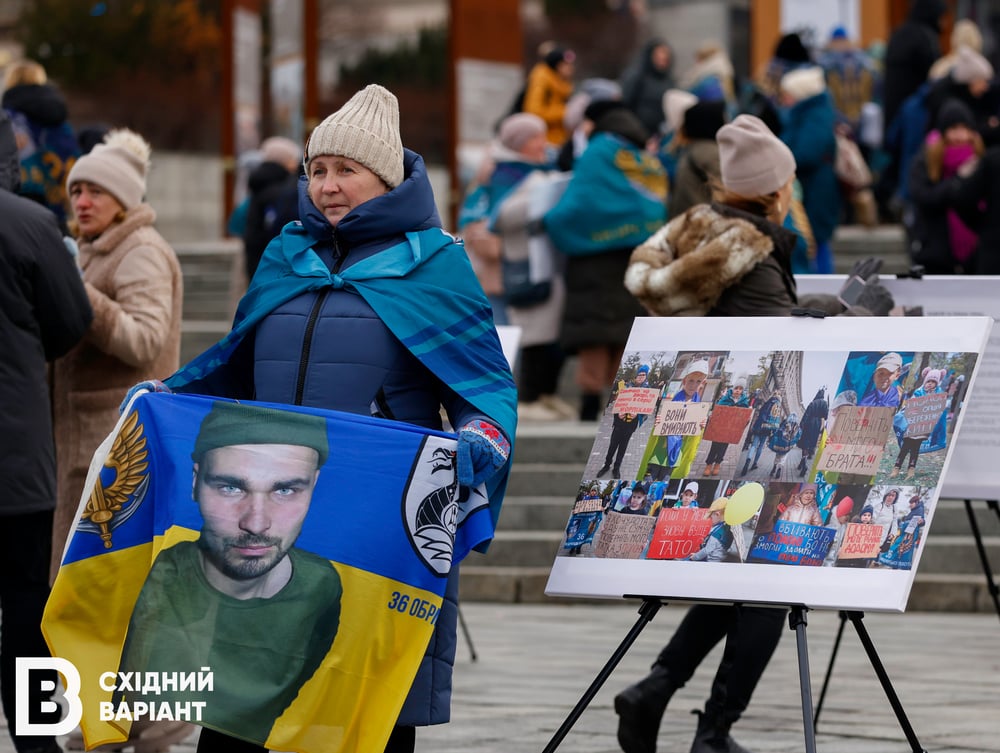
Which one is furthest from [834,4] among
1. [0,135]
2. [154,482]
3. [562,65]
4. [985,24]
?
[154,482]

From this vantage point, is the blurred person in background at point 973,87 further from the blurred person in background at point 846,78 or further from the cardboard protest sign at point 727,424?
the cardboard protest sign at point 727,424

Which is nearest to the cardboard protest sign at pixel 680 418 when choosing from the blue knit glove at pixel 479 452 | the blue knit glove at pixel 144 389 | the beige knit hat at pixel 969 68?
the blue knit glove at pixel 479 452

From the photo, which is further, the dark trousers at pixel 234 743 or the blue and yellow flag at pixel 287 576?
the dark trousers at pixel 234 743

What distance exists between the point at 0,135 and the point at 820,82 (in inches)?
290

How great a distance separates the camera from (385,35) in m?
24.3

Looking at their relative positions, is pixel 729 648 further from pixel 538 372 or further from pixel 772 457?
pixel 538 372

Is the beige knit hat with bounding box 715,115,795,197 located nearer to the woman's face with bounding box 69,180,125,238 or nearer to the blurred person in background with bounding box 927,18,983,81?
the woman's face with bounding box 69,180,125,238

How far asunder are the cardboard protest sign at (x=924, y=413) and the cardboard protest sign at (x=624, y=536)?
0.71 m

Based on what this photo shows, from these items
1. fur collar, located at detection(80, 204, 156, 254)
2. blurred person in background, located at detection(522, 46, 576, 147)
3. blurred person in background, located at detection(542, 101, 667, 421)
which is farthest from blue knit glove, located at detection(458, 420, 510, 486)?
blurred person in background, located at detection(522, 46, 576, 147)

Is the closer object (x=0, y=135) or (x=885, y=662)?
(x=0, y=135)

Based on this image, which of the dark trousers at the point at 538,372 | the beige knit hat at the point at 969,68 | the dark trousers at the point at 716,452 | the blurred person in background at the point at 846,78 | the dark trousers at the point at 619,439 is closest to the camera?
the dark trousers at the point at 716,452

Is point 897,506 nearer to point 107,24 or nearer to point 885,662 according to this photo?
point 885,662

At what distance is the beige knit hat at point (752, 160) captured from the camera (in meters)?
6.32

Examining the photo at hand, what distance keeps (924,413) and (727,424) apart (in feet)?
1.73
